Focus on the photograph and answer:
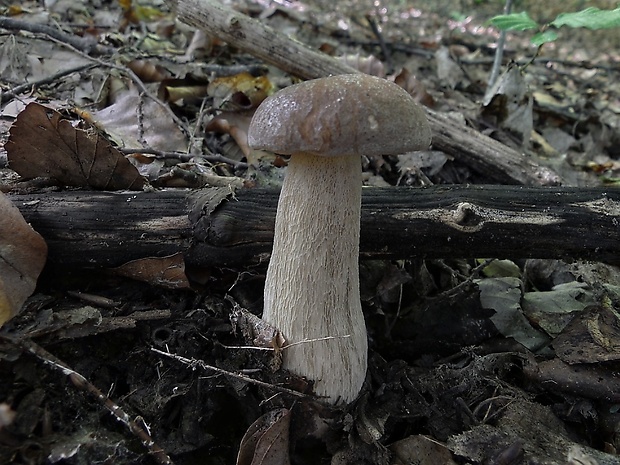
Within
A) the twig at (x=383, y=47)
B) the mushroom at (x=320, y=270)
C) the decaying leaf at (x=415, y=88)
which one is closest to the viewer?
the mushroom at (x=320, y=270)

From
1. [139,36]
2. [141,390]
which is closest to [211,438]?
[141,390]

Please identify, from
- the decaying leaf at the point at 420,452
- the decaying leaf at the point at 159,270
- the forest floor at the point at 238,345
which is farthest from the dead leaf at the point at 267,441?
the decaying leaf at the point at 159,270

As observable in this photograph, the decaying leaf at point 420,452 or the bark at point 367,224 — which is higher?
the bark at point 367,224

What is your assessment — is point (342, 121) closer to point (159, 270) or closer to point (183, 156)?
point (159, 270)

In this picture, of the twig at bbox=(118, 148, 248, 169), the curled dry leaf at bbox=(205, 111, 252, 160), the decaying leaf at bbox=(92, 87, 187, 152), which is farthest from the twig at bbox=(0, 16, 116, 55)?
the twig at bbox=(118, 148, 248, 169)

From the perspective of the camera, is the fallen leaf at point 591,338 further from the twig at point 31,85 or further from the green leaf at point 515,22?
the twig at point 31,85

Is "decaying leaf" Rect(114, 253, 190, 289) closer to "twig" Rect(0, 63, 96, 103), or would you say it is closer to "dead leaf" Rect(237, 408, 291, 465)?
"dead leaf" Rect(237, 408, 291, 465)

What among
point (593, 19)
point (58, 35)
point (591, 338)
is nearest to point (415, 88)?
point (593, 19)
